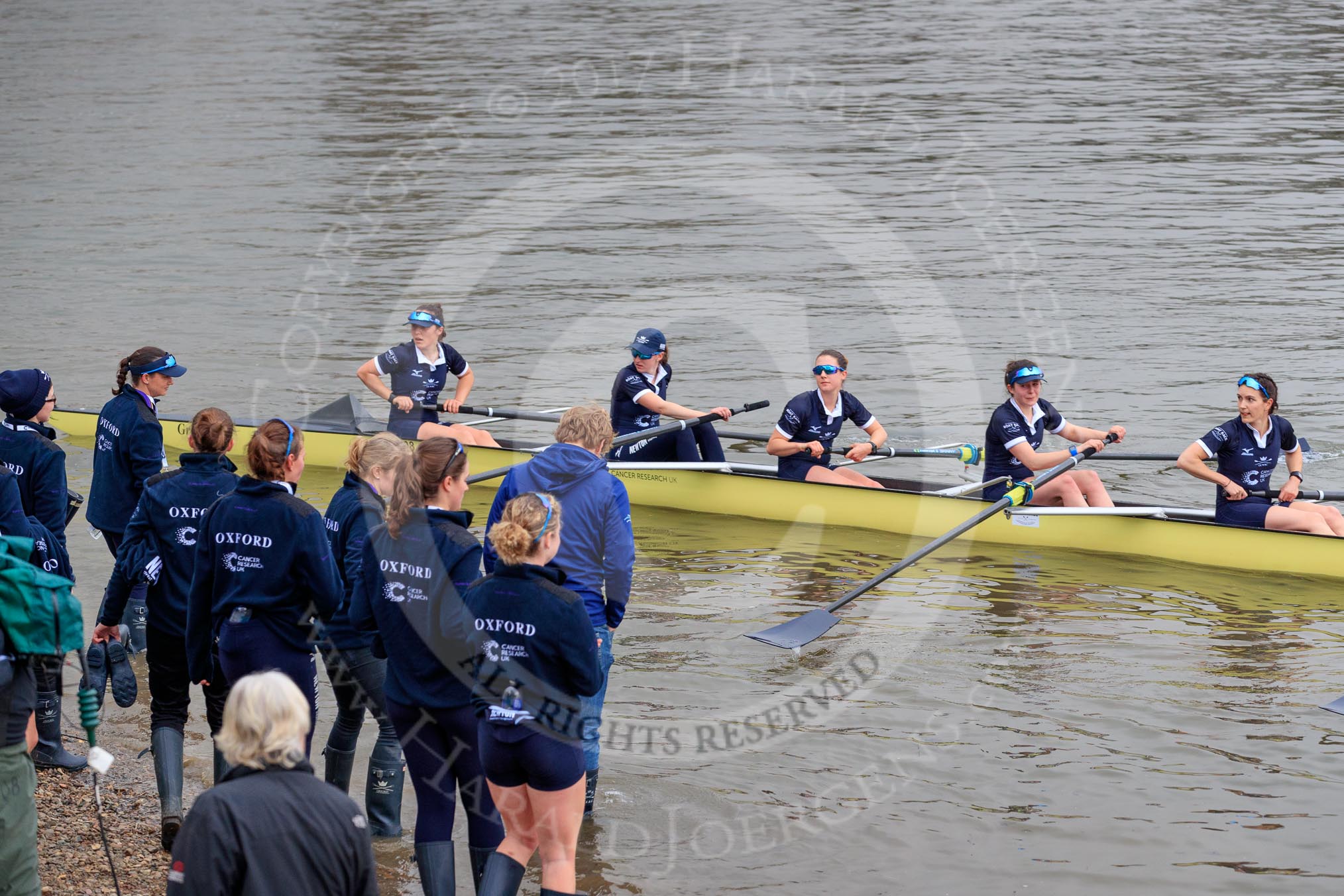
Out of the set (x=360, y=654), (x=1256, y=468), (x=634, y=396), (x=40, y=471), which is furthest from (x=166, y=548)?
(x=1256, y=468)

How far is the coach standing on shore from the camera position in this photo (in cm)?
620

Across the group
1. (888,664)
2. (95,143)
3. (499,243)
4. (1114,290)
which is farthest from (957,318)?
(95,143)

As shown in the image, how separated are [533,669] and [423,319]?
8100 millimetres

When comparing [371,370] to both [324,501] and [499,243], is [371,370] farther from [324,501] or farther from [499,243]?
[499,243]

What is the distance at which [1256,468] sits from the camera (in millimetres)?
10820

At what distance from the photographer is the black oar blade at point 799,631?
31.2ft

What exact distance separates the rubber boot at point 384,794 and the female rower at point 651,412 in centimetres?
563

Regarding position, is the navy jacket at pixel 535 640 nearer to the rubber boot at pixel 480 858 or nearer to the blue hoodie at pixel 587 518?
the rubber boot at pixel 480 858

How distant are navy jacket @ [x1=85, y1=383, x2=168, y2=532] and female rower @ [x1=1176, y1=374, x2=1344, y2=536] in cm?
730

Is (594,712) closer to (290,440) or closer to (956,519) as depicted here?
(290,440)

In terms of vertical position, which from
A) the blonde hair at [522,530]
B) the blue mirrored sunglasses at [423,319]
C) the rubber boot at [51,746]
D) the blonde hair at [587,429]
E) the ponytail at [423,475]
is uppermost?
the blue mirrored sunglasses at [423,319]

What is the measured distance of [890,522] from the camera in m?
12.1

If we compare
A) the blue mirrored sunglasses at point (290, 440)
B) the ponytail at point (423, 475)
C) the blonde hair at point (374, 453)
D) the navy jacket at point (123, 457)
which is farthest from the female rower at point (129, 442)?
the ponytail at point (423, 475)

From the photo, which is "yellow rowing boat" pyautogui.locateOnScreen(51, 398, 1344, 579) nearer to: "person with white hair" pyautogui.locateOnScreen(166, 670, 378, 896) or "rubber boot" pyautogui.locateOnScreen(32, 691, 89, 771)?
"rubber boot" pyautogui.locateOnScreen(32, 691, 89, 771)
